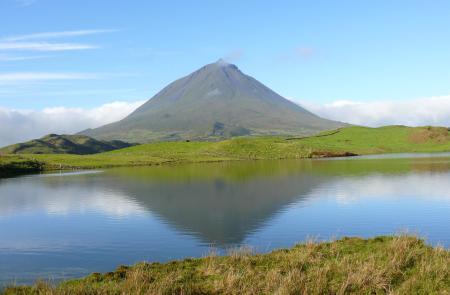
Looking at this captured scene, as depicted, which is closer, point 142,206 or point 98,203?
point 142,206

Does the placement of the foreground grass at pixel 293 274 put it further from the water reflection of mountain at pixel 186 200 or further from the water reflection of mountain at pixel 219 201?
the water reflection of mountain at pixel 186 200

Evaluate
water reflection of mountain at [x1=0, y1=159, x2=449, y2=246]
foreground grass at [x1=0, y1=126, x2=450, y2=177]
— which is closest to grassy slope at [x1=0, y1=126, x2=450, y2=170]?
foreground grass at [x1=0, y1=126, x2=450, y2=177]

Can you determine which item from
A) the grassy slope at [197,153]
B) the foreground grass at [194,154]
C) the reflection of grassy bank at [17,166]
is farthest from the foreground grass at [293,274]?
the grassy slope at [197,153]

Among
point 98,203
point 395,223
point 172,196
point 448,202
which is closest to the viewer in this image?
point 395,223

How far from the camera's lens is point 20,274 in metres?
25.9

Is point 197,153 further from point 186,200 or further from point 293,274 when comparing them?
point 293,274

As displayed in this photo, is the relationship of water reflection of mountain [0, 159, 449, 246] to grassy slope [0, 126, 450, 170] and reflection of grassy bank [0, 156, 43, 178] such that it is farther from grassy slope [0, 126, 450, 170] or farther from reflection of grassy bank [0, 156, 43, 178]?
grassy slope [0, 126, 450, 170]

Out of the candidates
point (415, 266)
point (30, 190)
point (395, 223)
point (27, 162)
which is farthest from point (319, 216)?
point (27, 162)

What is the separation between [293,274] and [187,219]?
2338 centimetres

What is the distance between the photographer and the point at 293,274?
20547 mm

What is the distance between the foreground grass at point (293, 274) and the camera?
1939 cm

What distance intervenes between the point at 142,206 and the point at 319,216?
20.5 m

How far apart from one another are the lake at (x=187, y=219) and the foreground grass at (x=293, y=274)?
432cm

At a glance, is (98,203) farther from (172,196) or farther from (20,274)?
(20,274)
